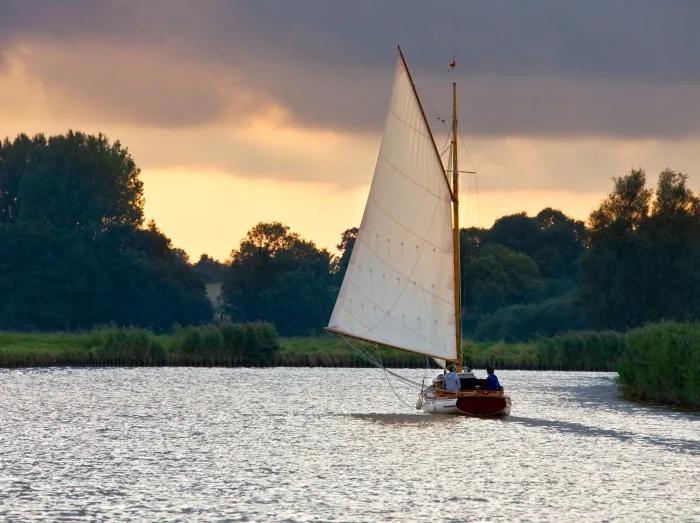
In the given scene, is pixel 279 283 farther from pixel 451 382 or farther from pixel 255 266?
pixel 451 382

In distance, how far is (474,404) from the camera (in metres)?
56.2

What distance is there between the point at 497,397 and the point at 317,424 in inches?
273

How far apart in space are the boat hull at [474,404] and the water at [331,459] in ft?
1.99

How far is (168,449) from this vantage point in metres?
48.0

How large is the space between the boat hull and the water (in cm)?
61

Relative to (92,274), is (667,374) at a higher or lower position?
lower

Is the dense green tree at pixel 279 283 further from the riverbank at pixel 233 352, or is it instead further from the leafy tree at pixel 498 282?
the riverbank at pixel 233 352

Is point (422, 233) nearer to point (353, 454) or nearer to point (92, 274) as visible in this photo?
point (353, 454)

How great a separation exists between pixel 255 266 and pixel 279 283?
24.8ft

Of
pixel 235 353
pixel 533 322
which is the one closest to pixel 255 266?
pixel 533 322

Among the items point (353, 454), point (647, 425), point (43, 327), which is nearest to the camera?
point (353, 454)

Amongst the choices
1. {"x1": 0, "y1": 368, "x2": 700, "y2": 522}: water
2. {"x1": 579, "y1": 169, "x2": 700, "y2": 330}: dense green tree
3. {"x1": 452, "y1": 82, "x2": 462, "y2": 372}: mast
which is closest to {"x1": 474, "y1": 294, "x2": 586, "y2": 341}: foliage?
{"x1": 579, "y1": 169, "x2": 700, "y2": 330}: dense green tree

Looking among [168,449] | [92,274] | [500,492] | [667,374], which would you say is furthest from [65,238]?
[500,492]

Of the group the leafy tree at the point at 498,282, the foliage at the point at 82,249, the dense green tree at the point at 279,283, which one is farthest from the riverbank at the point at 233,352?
the leafy tree at the point at 498,282
